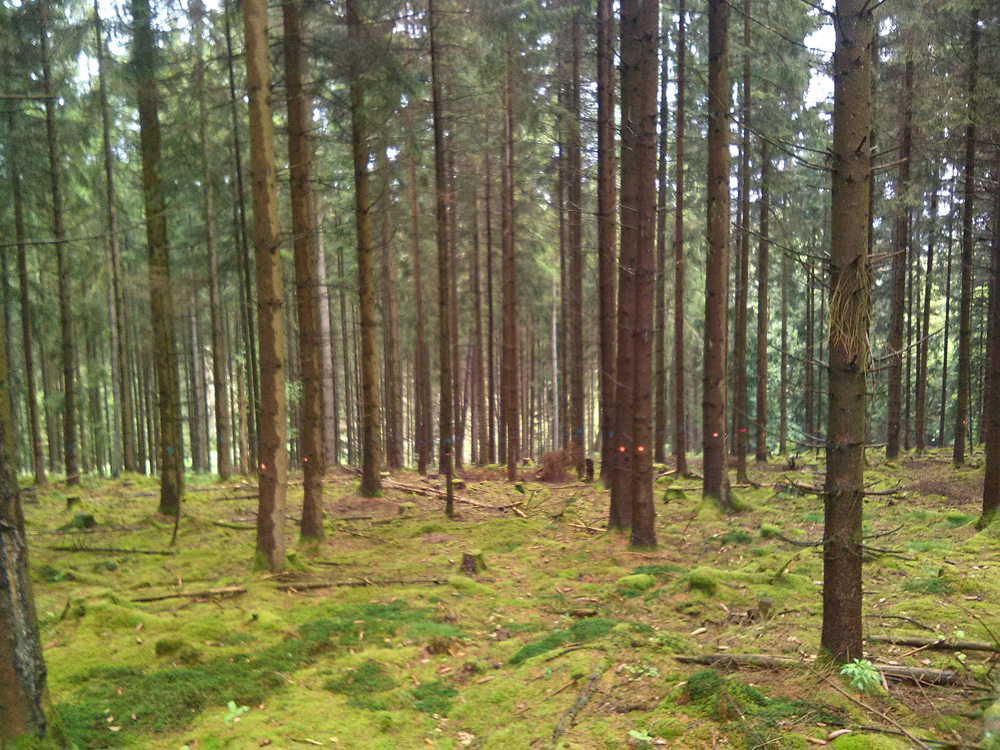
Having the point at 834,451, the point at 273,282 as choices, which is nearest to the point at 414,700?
the point at 834,451

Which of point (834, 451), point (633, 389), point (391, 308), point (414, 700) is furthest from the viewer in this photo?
point (391, 308)

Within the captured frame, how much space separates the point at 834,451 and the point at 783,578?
146 inches

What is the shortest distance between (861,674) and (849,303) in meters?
2.74

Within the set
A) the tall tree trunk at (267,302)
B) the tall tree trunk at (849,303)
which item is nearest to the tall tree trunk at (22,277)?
the tall tree trunk at (267,302)

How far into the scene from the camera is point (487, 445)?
28578 millimetres

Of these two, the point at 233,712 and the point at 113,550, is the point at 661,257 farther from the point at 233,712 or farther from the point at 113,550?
the point at 233,712

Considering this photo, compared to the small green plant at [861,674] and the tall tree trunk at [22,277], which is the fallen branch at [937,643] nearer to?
the small green plant at [861,674]

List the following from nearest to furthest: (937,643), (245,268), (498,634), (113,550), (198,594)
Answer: (937,643), (498,634), (198,594), (113,550), (245,268)

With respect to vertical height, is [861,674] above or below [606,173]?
below

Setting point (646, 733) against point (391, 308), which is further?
point (391, 308)

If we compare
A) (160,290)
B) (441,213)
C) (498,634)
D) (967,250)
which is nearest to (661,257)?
(967,250)

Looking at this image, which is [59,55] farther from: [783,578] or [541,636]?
[783,578]

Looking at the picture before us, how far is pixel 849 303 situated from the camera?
471 centimetres

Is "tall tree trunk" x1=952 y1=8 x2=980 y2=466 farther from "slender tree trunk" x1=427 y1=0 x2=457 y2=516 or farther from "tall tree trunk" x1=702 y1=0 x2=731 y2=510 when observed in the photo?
"slender tree trunk" x1=427 y1=0 x2=457 y2=516
